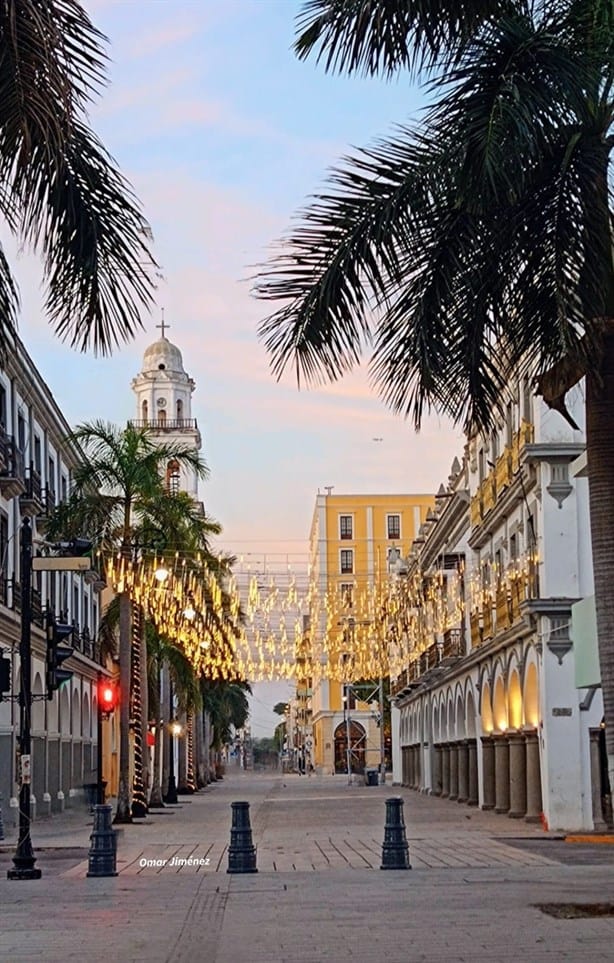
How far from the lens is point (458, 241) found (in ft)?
40.7

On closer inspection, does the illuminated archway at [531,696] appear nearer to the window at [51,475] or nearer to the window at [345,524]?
the window at [51,475]

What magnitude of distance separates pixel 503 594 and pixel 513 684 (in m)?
2.31

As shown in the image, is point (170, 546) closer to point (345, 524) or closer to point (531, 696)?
point (531, 696)

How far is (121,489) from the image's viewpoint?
3797 centimetres

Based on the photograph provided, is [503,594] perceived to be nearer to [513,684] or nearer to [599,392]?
[513,684]

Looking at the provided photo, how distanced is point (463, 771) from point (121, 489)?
17362mm

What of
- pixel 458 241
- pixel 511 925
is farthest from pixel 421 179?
pixel 511 925

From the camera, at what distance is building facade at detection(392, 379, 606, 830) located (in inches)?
1260

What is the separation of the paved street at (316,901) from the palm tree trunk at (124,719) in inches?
217

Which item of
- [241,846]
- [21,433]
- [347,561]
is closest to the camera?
[241,846]

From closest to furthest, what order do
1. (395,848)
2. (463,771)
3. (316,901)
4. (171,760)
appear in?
(316,901)
(395,848)
(463,771)
(171,760)

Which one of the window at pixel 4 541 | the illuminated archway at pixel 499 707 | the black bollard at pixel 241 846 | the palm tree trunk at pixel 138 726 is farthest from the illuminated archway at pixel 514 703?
the black bollard at pixel 241 846

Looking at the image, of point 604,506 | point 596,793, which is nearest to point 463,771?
point 596,793

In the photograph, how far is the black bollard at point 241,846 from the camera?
21047 mm
